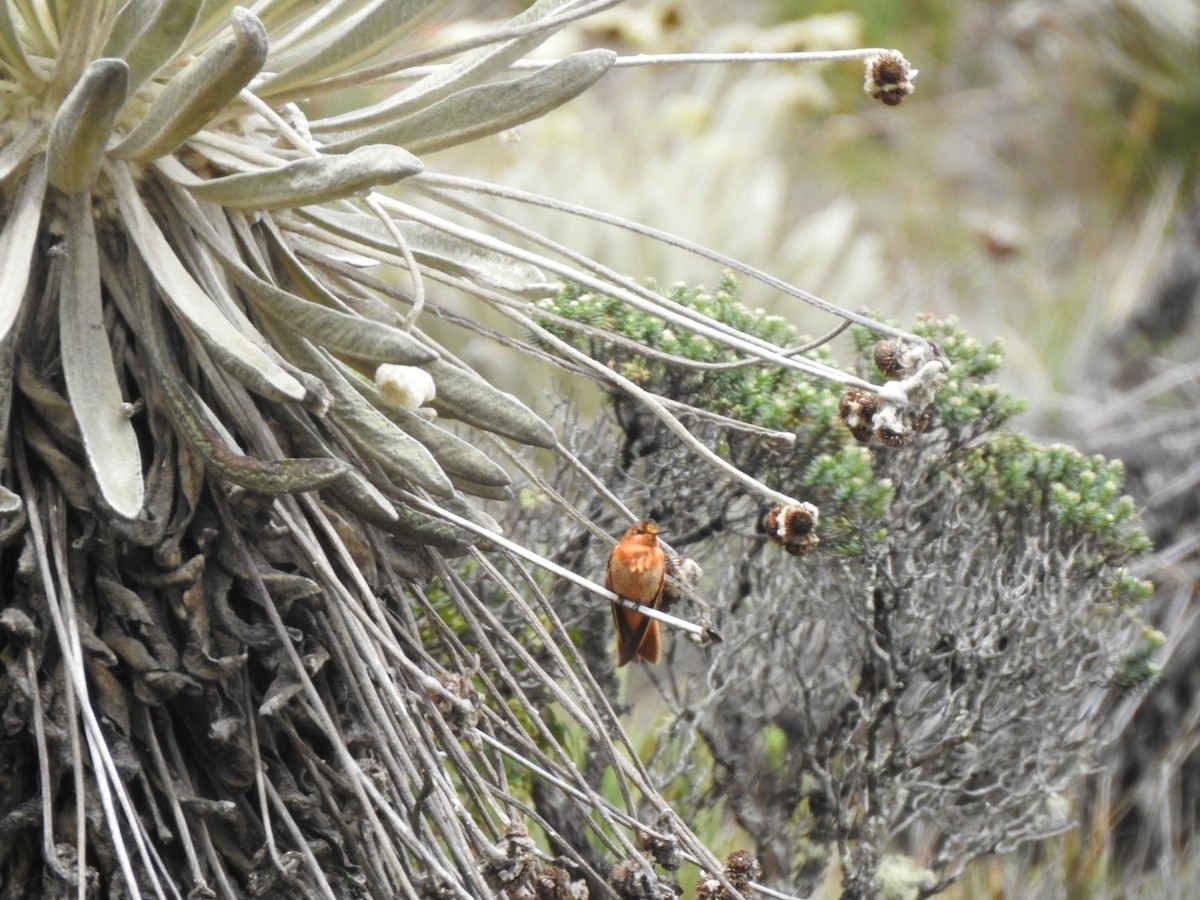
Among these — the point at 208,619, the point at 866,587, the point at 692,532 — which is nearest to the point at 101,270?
the point at 208,619

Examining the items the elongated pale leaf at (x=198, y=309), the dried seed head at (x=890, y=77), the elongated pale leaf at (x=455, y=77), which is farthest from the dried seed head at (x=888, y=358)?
the elongated pale leaf at (x=198, y=309)

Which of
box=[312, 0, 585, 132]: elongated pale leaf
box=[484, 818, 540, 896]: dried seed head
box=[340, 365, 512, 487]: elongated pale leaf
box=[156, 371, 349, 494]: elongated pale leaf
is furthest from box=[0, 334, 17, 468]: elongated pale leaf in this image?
box=[484, 818, 540, 896]: dried seed head

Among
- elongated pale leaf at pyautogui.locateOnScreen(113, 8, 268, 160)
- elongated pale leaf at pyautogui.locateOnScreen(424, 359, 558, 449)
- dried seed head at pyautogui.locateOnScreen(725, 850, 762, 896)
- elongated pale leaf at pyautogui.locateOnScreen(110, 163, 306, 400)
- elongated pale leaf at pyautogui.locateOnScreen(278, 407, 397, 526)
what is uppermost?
elongated pale leaf at pyautogui.locateOnScreen(113, 8, 268, 160)

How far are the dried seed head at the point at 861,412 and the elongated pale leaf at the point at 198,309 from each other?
2.19 ft

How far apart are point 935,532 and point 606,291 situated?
2.83 ft

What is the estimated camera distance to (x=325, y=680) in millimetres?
1656

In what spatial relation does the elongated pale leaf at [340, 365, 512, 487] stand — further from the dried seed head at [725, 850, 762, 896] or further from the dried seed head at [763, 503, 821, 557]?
the dried seed head at [725, 850, 762, 896]

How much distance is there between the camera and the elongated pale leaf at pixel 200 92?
140cm

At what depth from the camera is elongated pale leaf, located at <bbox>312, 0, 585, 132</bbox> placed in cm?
177

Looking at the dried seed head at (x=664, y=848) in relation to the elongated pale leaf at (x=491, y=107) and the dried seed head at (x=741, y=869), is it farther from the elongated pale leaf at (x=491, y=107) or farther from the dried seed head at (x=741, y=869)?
the elongated pale leaf at (x=491, y=107)

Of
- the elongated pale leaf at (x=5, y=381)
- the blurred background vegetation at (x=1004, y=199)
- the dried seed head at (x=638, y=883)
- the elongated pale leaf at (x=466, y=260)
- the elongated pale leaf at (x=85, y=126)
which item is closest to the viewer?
the elongated pale leaf at (x=85, y=126)

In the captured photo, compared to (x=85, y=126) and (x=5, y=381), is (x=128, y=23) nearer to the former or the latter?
(x=85, y=126)

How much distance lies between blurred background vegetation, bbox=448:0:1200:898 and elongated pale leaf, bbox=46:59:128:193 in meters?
0.62

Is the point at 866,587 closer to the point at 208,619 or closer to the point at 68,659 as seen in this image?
the point at 208,619
